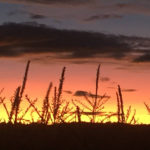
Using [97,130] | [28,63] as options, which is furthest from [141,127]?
[28,63]

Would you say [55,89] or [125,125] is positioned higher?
[55,89]

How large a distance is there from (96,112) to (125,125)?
30.0 inches

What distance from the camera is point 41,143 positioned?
447 centimetres

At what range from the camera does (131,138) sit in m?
4.78

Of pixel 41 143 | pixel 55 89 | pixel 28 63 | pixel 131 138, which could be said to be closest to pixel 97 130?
pixel 131 138

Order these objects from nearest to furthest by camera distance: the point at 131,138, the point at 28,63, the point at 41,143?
the point at 41,143 → the point at 131,138 → the point at 28,63

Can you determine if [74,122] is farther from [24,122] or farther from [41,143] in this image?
[41,143]

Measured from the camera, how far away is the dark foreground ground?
4.38 m

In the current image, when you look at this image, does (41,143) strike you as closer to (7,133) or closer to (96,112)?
(7,133)

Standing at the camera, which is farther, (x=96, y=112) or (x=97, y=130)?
(x=96, y=112)

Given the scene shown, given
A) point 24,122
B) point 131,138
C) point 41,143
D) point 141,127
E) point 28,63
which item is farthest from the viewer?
point 28,63

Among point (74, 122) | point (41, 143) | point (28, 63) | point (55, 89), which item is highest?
point (28, 63)

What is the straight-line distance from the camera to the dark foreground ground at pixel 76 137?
4.38 m

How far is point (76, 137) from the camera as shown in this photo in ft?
15.2
